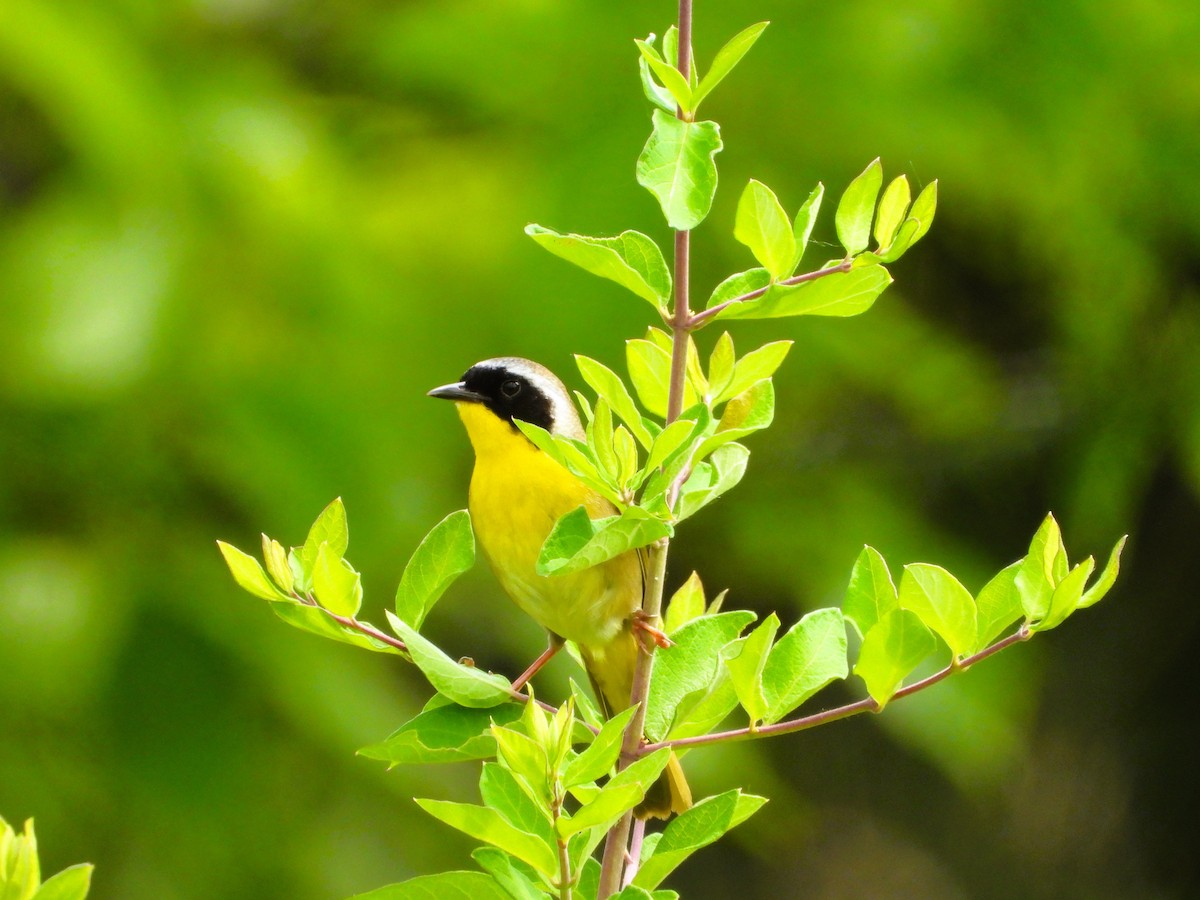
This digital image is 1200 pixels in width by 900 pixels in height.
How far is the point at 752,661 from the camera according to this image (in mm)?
844

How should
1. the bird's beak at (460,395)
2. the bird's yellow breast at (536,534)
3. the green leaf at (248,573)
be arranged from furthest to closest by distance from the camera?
the bird's beak at (460,395) < the bird's yellow breast at (536,534) < the green leaf at (248,573)

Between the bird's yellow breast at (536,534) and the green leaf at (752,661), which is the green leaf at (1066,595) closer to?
the green leaf at (752,661)

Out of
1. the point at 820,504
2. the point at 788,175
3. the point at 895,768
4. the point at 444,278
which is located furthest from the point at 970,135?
the point at 895,768

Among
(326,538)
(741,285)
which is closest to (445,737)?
(326,538)

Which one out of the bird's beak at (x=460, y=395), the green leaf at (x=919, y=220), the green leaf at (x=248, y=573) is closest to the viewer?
the green leaf at (x=919, y=220)

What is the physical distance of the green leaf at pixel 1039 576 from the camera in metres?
0.89

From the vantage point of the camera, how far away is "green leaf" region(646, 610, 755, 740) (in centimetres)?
94

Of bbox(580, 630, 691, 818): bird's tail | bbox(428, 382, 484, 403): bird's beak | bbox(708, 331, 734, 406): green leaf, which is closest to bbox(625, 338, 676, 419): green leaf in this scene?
bbox(708, 331, 734, 406): green leaf

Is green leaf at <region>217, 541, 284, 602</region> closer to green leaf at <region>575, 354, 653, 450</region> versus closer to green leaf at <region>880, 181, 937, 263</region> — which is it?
green leaf at <region>575, 354, 653, 450</region>

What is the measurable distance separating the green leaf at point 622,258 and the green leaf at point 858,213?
11 cm

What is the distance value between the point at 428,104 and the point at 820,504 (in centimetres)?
115

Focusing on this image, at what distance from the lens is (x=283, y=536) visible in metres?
2.61

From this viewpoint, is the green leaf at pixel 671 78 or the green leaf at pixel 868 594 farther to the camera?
the green leaf at pixel 868 594

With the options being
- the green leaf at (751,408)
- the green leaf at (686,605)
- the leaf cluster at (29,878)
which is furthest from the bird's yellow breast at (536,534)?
the leaf cluster at (29,878)
